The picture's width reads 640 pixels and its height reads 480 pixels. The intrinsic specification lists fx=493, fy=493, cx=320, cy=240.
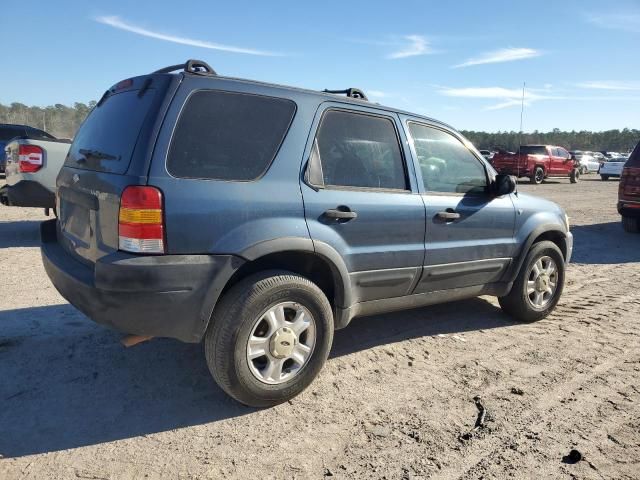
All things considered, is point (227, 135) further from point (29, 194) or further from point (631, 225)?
point (631, 225)

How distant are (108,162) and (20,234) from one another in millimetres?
6226

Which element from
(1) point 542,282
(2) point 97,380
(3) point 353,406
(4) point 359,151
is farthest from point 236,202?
(1) point 542,282

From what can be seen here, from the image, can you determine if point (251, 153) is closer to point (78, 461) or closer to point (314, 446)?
point (314, 446)

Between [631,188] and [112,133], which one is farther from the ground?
[112,133]

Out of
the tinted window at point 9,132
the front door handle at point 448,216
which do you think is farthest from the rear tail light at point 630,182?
the tinted window at point 9,132

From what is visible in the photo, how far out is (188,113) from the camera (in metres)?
2.72

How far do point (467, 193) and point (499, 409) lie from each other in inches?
67.9

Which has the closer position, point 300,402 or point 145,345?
point 300,402

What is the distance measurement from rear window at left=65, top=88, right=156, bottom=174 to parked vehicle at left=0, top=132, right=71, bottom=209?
367cm

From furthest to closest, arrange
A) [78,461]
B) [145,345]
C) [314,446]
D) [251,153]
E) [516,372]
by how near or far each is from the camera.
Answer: [145,345], [516,372], [251,153], [314,446], [78,461]

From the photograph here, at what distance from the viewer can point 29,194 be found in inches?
257

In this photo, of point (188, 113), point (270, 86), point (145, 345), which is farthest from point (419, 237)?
point (145, 345)

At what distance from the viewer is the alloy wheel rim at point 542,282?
456cm

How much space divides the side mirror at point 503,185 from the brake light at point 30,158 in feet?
19.1
